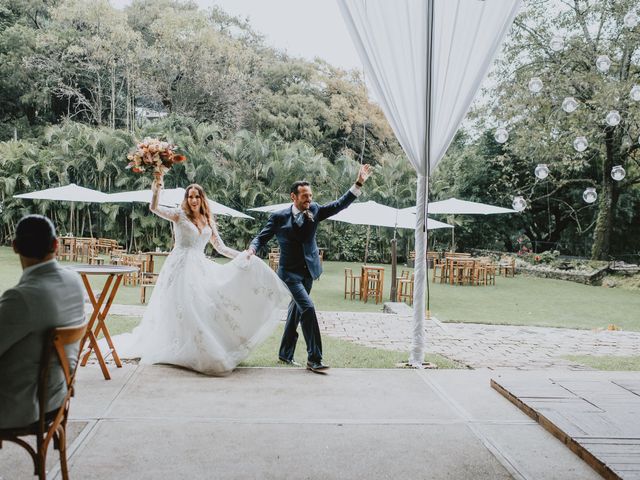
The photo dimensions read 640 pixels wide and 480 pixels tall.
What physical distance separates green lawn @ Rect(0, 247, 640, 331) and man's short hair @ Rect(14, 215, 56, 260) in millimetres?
7859

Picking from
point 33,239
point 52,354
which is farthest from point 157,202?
point 52,354

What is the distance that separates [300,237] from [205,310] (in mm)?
1077

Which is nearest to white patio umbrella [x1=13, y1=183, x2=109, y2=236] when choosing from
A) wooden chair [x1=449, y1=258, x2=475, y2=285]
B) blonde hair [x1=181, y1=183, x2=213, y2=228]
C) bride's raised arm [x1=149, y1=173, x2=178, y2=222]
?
wooden chair [x1=449, y1=258, x2=475, y2=285]

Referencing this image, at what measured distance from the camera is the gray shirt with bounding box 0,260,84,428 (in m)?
2.26

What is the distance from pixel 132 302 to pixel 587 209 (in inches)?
745

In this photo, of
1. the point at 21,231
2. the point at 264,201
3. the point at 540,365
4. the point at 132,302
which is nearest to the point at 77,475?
the point at 21,231

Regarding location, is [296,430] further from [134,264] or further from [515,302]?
[515,302]

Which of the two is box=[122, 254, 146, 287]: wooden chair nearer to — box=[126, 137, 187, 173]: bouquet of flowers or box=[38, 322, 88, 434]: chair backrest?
box=[126, 137, 187, 173]: bouquet of flowers

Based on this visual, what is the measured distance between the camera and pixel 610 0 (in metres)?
17.0

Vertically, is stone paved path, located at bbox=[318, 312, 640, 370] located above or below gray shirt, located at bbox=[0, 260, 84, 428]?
below

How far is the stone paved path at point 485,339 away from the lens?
6219 mm

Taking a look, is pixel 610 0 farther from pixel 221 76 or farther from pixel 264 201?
pixel 221 76

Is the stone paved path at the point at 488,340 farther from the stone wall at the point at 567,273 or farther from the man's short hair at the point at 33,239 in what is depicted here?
the stone wall at the point at 567,273

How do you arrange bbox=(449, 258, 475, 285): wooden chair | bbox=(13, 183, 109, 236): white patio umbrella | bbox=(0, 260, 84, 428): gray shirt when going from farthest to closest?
1. bbox=(449, 258, 475, 285): wooden chair
2. bbox=(13, 183, 109, 236): white patio umbrella
3. bbox=(0, 260, 84, 428): gray shirt
